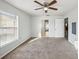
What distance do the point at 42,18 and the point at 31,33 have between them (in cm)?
205

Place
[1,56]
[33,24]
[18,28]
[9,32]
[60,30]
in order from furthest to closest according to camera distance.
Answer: [33,24], [60,30], [18,28], [9,32], [1,56]

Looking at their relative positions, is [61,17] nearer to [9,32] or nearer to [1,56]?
[9,32]

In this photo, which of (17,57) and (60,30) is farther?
(60,30)

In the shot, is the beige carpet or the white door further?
the white door

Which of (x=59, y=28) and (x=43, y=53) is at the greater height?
(x=59, y=28)

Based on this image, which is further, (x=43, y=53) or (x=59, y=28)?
(x=59, y=28)

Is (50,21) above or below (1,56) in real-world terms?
above

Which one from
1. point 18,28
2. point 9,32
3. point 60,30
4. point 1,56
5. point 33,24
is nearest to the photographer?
point 1,56

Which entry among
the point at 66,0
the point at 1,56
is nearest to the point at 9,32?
the point at 1,56

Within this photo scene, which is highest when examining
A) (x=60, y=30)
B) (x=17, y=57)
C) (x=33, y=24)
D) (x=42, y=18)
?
(x=42, y=18)

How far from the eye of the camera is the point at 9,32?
204 inches

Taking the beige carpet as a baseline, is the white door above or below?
above

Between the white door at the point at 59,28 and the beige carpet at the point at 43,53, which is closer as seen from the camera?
the beige carpet at the point at 43,53

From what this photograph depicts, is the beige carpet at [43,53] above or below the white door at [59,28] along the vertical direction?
below
